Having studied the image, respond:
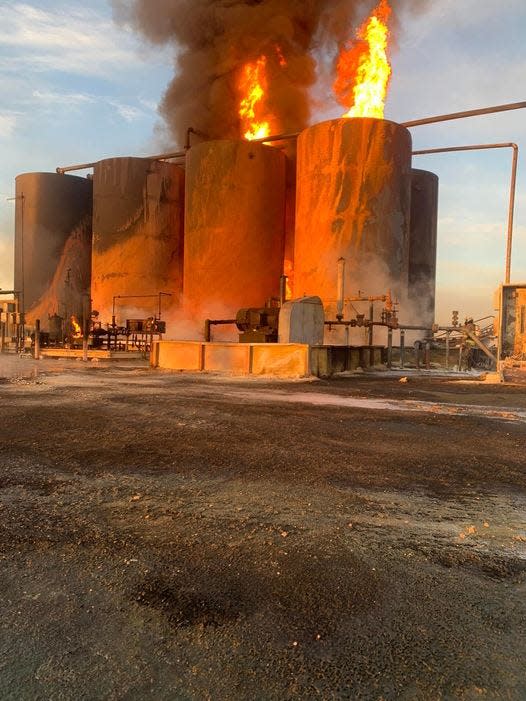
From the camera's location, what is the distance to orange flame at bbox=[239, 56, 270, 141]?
3117cm

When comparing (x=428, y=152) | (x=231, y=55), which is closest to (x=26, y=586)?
(x=428, y=152)

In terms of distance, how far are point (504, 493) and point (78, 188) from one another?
3859cm

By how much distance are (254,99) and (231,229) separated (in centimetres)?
983

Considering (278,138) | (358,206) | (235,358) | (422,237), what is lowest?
(235,358)

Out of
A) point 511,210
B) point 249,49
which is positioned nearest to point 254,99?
point 249,49

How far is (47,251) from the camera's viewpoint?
117ft

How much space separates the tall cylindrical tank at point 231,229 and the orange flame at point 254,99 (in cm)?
365

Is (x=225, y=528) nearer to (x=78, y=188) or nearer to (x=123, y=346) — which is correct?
(x=123, y=346)

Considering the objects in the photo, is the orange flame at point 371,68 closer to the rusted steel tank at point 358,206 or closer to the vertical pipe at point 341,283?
the rusted steel tank at point 358,206

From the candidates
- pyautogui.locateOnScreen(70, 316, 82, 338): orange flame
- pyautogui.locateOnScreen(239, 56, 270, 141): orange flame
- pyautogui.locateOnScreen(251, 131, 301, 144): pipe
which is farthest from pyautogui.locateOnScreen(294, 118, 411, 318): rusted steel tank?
pyautogui.locateOnScreen(70, 316, 82, 338): orange flame

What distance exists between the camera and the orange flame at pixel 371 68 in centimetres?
2700

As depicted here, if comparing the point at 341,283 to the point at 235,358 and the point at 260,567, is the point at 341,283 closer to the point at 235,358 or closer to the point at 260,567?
the point at 235,358

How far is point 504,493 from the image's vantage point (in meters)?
3.81

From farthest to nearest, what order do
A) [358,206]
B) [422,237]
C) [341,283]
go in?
[422,237] < [358,206] < [341,283]
